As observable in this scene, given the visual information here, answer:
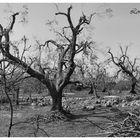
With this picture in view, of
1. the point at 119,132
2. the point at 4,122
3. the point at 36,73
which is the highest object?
the point at 36,73

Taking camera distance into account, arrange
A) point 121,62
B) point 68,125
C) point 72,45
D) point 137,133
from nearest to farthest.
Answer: point 137,133 < point 68,125 < point 72,45 < point 121,62

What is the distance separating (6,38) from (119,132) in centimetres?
993

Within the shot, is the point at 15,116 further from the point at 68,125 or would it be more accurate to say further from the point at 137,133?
the point at 137,133

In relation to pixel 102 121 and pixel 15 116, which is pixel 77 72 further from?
pixel 102 121

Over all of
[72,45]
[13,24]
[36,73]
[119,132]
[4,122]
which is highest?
[13,24]

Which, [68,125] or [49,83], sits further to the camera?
[49,83]

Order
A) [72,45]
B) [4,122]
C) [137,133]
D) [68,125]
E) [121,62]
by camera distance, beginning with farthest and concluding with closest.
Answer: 1. [121,62]
2. [72,45]
3. [4,122]
4. [68,125]
5. [137,133]

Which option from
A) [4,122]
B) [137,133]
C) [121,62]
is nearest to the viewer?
[137,133]

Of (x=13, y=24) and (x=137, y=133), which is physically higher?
(x=13, y=24)

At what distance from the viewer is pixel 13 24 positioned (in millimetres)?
15008

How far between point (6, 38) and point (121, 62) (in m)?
19.8

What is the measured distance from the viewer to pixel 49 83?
1571 centimetres

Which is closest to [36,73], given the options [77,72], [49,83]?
[49,83]

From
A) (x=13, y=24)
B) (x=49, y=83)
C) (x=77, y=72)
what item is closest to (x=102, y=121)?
(x=49, y=83)
